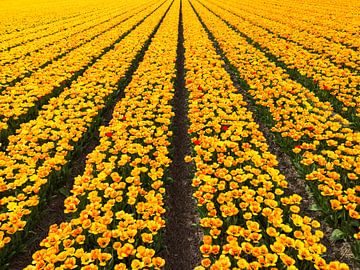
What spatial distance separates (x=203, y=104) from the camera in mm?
8641

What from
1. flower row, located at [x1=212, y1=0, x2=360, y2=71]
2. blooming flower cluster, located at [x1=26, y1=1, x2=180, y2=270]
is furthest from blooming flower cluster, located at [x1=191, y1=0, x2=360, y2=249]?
flower row, located at [x1=212, y1=0, x2=360, y2=71]

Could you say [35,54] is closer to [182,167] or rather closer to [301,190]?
[182,167]

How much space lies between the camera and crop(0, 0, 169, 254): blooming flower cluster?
184 inches

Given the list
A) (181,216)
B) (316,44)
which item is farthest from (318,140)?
(316,44)

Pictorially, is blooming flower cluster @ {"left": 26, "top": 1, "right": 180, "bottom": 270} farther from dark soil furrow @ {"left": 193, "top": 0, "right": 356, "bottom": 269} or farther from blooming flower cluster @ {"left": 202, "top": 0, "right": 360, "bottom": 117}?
blooming flower cluster @ {"left": 202, "top": 0, "right": 360, "bottom": 117}

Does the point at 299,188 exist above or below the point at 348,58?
below

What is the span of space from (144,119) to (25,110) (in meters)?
3.30

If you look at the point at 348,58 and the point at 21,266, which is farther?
the point at 348,58

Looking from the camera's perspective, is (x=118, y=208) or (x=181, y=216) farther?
(x=181, y=216)

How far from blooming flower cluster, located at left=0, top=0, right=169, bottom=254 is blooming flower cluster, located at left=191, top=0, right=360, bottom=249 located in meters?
4.65

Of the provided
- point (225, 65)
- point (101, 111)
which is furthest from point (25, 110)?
point (225, 65)

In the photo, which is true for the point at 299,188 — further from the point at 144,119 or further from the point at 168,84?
the point at 168,84

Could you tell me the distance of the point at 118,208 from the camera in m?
4.88

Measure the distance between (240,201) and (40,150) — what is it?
430cm
